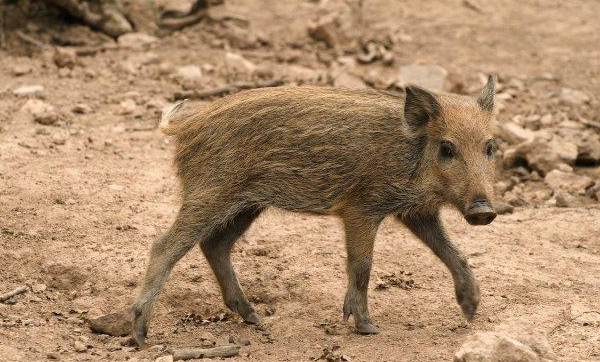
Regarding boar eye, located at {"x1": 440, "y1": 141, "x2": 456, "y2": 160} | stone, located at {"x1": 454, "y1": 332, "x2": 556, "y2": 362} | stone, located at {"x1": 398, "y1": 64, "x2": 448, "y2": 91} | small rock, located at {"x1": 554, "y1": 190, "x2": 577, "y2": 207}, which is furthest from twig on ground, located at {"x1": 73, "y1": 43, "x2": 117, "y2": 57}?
stone, located at {"x1": 454, "y1": 332, "x2": 556, "y2": 362}

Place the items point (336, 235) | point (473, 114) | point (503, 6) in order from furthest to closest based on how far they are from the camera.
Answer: point (503, 6) < point (336, 235) < point (473, 114)

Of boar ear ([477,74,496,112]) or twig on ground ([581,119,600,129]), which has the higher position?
boar ear ([477,74,496,112])

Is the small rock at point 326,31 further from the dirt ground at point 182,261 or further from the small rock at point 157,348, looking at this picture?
the small rock at point 157,348

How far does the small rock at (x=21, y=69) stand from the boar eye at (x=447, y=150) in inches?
207

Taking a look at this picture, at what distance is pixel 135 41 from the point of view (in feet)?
37.5

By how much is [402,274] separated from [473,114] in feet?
4.85

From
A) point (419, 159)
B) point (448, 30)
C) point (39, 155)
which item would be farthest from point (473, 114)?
point (448, 30)

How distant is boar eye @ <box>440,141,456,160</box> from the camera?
6.48 metres

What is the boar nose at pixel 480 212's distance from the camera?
6.09 m

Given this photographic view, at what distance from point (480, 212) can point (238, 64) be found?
18.1 feet

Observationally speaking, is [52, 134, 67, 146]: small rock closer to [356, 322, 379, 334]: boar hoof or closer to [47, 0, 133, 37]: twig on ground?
[47, 0, 133, 37]: twig on ground

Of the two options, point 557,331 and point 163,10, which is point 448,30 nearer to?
point 163,10

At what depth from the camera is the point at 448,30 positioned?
1318 centimetres

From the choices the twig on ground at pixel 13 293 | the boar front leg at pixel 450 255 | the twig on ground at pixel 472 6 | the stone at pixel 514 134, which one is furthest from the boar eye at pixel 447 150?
the twig on ground at pixel 472 6
